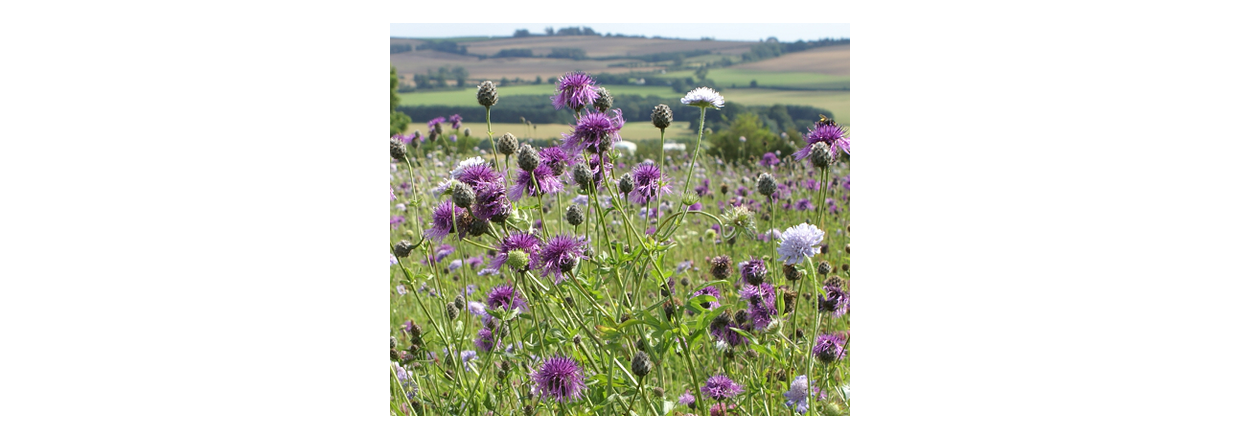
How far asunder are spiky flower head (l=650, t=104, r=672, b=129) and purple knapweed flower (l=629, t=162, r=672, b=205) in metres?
0.22

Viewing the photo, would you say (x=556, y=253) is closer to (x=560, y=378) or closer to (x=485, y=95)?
(x=560, y=378)

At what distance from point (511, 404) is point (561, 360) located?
0.44 meters

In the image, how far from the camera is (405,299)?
3.44 meters

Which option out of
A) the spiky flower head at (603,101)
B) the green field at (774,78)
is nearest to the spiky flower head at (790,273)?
the spiky flower head at (603,101)

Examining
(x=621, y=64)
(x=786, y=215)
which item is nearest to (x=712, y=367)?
(x=621, y=64)

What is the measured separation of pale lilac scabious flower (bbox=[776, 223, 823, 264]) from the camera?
1.49 metres

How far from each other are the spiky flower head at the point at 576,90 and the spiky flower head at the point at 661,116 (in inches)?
6.7

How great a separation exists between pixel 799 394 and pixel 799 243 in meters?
0.44

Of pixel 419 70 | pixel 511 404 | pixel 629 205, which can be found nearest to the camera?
pixel 511 404

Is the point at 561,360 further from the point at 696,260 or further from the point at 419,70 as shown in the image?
the point at 419,70

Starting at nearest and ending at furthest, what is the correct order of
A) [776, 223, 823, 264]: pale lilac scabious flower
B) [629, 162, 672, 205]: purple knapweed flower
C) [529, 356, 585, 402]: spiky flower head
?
[776, 223, 823, 264]: pale lilac scabious flower
[529, 356, 585, 402]: spiky flower head
[629, 162, 672, 205]: purple knapweed flower

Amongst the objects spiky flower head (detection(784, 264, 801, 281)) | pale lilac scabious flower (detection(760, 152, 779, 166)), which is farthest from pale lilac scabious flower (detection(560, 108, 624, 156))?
pale lilac scabious flower (detection(760, 152, 779, 166))

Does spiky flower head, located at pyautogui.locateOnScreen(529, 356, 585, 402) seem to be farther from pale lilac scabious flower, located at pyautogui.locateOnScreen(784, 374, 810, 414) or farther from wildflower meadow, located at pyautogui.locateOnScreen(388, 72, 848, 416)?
pale lilac scabious flower, located at pyautogui.locateOnScreen(784, 374, 810, 414)

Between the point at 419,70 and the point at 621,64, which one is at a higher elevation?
the point at 419,70
